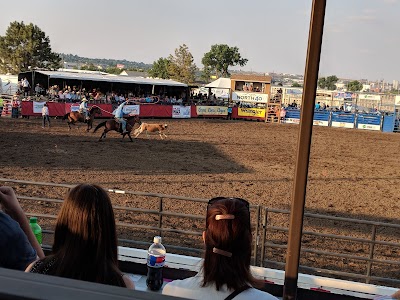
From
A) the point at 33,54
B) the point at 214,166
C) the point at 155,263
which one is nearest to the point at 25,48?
the point at 33,54

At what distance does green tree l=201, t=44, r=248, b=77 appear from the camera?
104750mm

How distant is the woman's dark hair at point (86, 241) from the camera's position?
216 cm

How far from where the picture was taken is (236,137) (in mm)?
25625

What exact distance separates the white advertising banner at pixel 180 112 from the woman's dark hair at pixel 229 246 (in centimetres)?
3327

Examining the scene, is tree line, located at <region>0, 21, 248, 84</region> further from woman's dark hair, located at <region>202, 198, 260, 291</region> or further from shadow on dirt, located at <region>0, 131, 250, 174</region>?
woman's dark hair, located at <region>202, 198, 260, 291</region>

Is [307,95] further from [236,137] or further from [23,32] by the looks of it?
[23,32]

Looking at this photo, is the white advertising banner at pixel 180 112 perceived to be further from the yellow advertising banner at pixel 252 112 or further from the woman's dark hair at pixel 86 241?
the woman's dark hair at pixel 86 241

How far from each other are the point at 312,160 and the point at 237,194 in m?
8.02

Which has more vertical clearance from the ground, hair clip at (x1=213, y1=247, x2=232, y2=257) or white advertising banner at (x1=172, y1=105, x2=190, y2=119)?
hair clip at (x1=213, y1=247, x2=232, y2=257)

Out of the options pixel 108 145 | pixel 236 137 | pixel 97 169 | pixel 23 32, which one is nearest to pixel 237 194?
pixel 97 169

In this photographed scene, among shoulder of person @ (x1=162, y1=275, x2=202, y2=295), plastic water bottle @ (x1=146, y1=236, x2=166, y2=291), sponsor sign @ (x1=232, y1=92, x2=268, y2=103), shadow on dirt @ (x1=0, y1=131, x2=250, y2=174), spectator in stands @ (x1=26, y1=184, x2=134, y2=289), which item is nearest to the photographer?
spectator in stands @ (x1=26, y1=184, x2=134, y2=289)

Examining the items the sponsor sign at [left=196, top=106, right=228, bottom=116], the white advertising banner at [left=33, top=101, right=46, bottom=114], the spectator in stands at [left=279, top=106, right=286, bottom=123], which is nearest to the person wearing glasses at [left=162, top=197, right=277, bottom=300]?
the white advertising banner at [left=33, top=101, right=46, bottom=114]

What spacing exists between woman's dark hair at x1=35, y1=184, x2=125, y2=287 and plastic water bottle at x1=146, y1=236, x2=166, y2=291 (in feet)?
4.71

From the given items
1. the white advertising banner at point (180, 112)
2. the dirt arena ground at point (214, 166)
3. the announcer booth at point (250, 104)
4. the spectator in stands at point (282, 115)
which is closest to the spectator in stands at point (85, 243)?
the dirt arena ground at point (214, 166)
